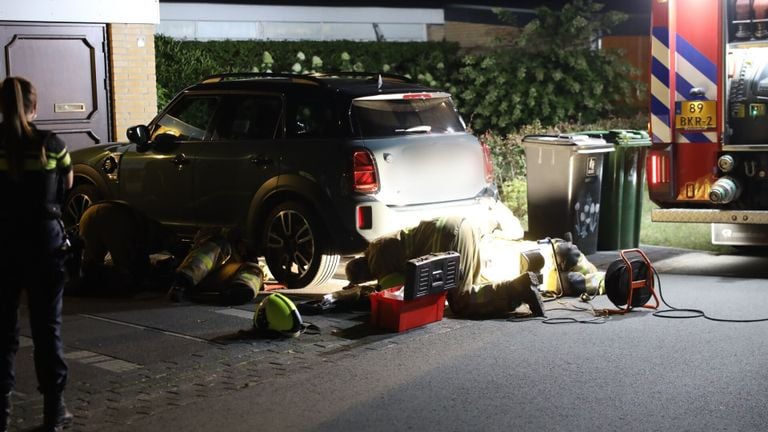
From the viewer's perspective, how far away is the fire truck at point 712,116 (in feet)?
33.7

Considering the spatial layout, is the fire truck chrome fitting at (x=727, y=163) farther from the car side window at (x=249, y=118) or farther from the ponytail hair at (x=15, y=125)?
the ponytail hair at (x=15, y=125)

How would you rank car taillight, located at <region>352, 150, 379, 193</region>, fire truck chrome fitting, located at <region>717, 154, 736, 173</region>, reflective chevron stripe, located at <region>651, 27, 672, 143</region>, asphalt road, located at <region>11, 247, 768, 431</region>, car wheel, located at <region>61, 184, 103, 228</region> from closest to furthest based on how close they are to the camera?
asphalt road, located at <region>11, 247, 768, 431</region>, car taillight, located at <region>352, 150, 379, 193</region>, fire truck chrome fitting, located at <region>717, 154, 736, 173</region>, reflective chevron stripe, located at <region>651, 27, 672, 143</region>, car wheel, located at <region>61, 184, 103, 228</region>

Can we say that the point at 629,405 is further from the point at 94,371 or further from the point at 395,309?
the point at 94,371

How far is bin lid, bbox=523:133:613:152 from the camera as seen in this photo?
11711 mm

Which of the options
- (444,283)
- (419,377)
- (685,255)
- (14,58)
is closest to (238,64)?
(14,58)

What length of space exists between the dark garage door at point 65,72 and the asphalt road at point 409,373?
14.9 feet

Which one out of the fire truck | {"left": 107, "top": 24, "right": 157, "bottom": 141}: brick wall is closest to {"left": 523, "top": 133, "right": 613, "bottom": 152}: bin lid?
the fire truck

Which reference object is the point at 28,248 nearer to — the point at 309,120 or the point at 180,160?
the point at 309,120

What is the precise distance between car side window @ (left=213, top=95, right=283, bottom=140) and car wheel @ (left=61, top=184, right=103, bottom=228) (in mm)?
1668

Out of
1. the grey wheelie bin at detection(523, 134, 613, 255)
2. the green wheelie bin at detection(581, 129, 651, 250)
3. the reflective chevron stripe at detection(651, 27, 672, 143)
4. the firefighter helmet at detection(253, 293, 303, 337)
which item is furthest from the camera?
the green wheelie bin at detection(581, 129, 651, 250)

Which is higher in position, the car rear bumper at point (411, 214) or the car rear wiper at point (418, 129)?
the car rear wiper at point (418, 129)

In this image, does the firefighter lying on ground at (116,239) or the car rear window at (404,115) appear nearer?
the car rear window at (404,115)

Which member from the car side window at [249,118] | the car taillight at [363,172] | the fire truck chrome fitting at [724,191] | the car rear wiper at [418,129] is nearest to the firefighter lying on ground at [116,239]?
the car side window at [249,118]

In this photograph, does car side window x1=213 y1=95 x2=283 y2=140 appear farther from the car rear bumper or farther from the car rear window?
the car rear bumper
